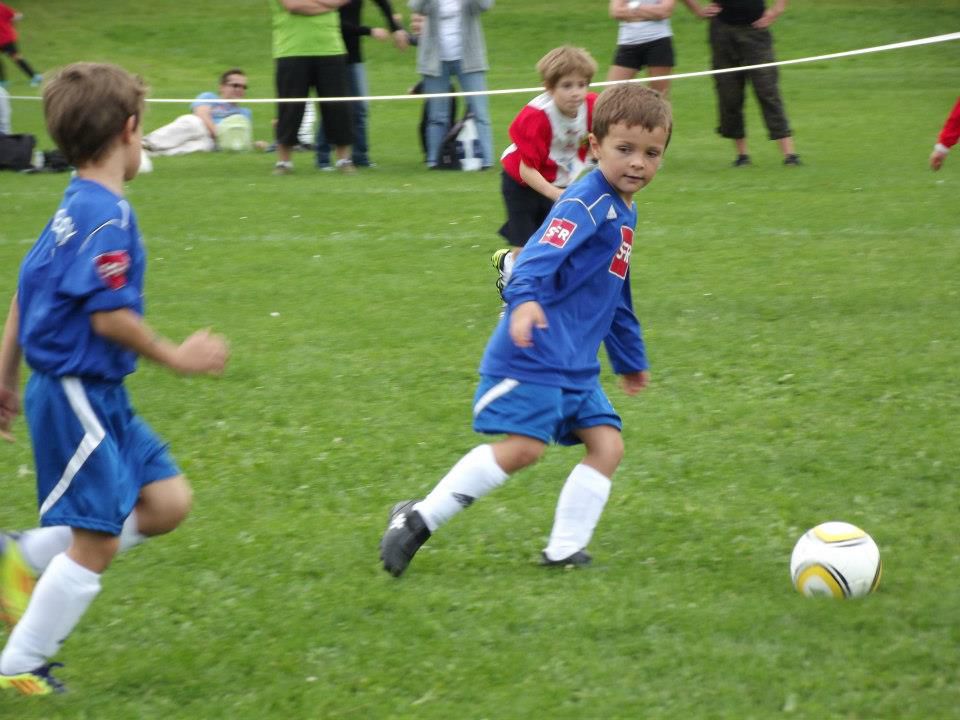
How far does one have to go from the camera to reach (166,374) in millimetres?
6715

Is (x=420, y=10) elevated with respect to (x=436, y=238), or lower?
elevated

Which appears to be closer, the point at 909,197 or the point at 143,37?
the point at 909,197

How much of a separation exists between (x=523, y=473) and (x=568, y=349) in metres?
1.17

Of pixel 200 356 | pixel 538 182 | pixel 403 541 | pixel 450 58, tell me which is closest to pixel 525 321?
pixel 403 541

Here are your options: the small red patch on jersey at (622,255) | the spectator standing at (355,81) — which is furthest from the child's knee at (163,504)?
the spectator standing at (355,81)

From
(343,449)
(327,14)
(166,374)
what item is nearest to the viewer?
(343,449)

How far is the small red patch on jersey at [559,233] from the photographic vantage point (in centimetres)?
412

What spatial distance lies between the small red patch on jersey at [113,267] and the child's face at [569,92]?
387 centimetres

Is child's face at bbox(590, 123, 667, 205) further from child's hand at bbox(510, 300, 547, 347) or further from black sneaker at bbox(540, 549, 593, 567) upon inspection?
black sneaker at bbox(540, 549, 593, 567)

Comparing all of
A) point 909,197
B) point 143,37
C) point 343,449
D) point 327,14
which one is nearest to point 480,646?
point 343,449

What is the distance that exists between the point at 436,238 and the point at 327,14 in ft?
12.4

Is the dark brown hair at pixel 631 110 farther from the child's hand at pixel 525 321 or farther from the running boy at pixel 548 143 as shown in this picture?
the running boy at pixel 548 143

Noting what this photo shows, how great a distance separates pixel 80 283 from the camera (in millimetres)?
3305

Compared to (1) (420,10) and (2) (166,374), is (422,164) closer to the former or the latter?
(1) (420,10)
